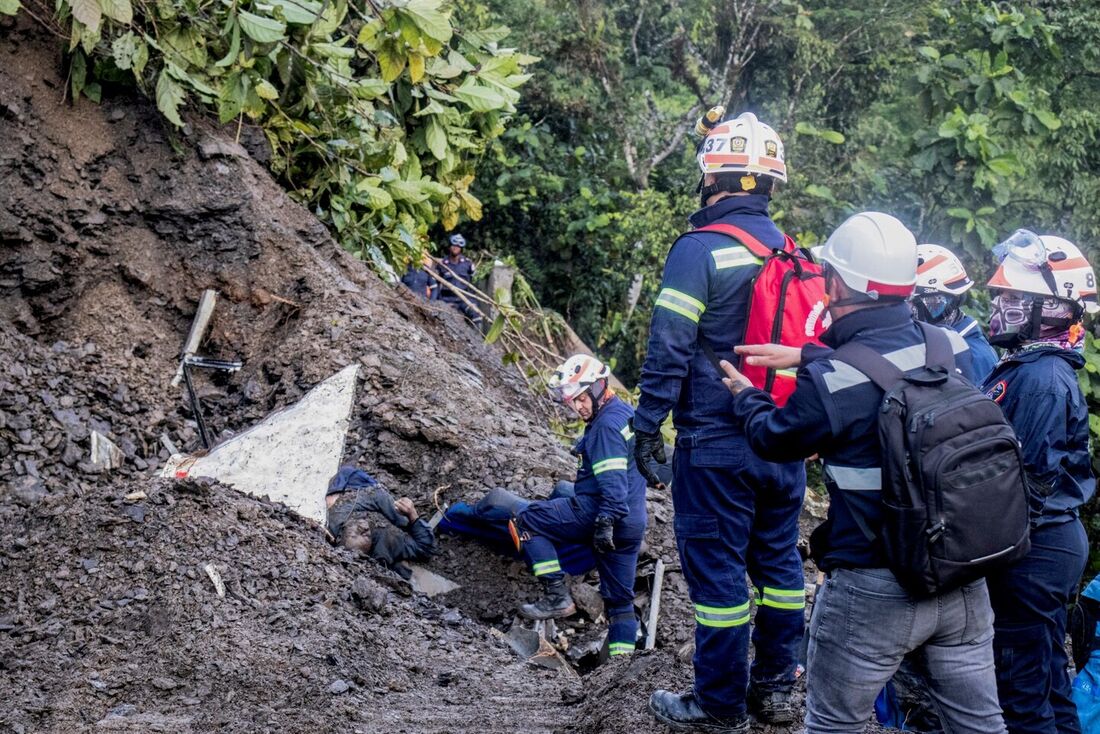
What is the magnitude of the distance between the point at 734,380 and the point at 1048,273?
1.53 metres

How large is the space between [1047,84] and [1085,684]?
11.2 meters

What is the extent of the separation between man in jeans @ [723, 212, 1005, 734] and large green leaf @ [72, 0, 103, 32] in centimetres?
584

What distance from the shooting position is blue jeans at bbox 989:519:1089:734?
14.0 feet

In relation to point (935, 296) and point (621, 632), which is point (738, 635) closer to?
point (935, 296)

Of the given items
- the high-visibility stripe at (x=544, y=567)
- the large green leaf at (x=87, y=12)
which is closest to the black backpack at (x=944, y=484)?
the high-visibility stripe at (x=544, y=567)

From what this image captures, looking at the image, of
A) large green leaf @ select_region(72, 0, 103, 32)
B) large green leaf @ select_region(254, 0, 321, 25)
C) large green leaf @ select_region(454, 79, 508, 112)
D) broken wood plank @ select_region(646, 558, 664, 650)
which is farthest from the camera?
large green leaf @ select_region(454, 79, 508, 112)

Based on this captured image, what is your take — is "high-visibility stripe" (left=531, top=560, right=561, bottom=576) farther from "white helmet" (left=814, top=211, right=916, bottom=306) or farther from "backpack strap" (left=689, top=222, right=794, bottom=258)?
"white helmet" (left=814, top=211, right=916, bottom=306)

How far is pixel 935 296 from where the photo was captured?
5605 millimetres

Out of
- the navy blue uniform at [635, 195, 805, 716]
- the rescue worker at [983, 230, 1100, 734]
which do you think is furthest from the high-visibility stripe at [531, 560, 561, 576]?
the rescue worker at [983, 230, 1100, 734]

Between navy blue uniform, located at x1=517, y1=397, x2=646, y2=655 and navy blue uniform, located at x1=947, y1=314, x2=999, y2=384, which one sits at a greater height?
navy blue uniform, located at x1=947, y1=314, x2=999, y2=384

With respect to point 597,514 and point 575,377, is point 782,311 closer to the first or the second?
point 575,377

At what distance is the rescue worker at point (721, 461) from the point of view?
13.5 feet

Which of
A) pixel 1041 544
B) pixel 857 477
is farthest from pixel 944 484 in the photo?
pixel 1041 544

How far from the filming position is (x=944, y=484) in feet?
10.2
